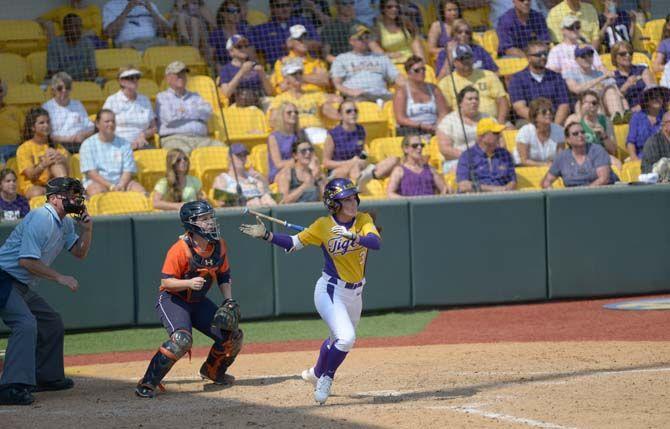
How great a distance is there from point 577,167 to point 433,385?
15.8ft

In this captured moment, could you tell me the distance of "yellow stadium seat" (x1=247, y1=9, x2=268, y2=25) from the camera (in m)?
13.2

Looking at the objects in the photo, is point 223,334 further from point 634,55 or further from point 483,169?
point 634,55

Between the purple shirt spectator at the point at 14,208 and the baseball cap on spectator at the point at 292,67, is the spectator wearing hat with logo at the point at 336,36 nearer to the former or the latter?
the baseball cap on spectator at the point at 292,67

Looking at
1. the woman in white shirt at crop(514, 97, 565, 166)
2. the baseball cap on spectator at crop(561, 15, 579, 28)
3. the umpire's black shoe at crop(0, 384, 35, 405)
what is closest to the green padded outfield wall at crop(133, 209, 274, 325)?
the woman in white shirt at crop(514, 97, 565, 166)

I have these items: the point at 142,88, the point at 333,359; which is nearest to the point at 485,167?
the point at 142,88

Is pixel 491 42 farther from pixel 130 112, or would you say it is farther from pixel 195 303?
pixel 195 303

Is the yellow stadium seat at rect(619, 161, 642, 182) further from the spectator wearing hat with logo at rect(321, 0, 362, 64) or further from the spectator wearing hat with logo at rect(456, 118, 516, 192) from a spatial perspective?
the spectator wearing hat with logo at rect(321, 0, 362, 64)

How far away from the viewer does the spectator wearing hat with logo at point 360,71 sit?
1262 cm

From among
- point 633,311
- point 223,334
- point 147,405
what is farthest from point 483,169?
point 147,405

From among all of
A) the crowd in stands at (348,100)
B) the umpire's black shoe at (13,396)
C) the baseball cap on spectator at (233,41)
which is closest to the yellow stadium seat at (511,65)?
the crowd in stands at (348,100)

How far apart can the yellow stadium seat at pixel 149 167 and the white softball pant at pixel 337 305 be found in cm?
445

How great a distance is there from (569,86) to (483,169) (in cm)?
187

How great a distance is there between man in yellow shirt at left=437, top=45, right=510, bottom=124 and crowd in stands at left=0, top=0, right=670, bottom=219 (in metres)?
0.02

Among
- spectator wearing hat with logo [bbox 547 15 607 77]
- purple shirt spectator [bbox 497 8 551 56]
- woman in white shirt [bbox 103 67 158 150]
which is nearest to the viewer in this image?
woman in white shirt [bbox 103 67 158 150]
